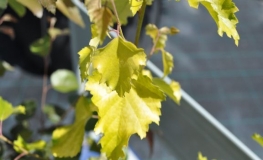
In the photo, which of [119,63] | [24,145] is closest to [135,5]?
[119,63]

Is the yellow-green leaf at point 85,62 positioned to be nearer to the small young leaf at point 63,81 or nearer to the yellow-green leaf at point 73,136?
the yellow-green leaf at point 73,136

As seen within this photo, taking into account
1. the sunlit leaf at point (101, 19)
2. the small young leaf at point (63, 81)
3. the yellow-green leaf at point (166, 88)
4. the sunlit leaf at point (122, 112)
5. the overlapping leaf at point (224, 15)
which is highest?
the sunlit leaf at point (101, 19)

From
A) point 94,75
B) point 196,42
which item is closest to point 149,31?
point 94,75

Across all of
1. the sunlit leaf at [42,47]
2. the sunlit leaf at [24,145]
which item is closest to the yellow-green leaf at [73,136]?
the sunlit leaf at [24,145]

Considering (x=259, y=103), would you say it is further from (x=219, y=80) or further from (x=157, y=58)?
(x=157, y=58)

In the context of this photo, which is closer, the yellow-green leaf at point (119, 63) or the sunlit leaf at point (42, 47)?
the yellow-green leaf at point (119, 63)

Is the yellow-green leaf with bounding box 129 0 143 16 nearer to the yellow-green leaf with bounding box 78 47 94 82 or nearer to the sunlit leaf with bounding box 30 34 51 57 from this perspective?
the yellow-green leaf with bounding box 78 47 94 82
